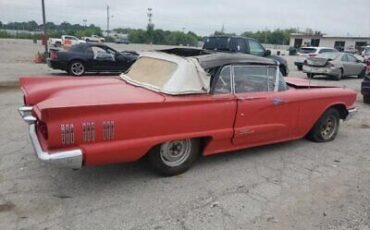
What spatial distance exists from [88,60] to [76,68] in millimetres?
571

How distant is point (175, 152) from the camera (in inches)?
179

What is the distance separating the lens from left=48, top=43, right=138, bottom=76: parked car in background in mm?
14562

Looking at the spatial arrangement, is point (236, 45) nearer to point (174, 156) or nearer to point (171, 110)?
point (174, 156)

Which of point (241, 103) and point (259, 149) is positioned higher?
point (241, 103)

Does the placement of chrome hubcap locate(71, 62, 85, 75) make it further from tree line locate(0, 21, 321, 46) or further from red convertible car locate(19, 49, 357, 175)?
tree line locate(0, 21, 321, 46)

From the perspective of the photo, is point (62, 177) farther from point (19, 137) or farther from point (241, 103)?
point (241, 103)

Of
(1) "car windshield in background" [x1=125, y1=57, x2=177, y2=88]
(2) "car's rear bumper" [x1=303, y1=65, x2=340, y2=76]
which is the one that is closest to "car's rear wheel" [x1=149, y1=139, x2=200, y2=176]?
(1) "car windshield in background" [x1=125, y1=57, x2=177, y2=88]

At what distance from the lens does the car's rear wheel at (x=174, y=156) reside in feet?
14.3

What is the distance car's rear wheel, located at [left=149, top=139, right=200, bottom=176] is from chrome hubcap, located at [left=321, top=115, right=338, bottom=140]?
107 inches

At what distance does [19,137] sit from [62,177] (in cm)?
191

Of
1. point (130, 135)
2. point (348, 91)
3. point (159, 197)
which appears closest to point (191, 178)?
point (159, 197)

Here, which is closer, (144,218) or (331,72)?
(144,218)

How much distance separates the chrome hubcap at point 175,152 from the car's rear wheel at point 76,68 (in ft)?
36.7

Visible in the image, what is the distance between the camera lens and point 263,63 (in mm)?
5371
